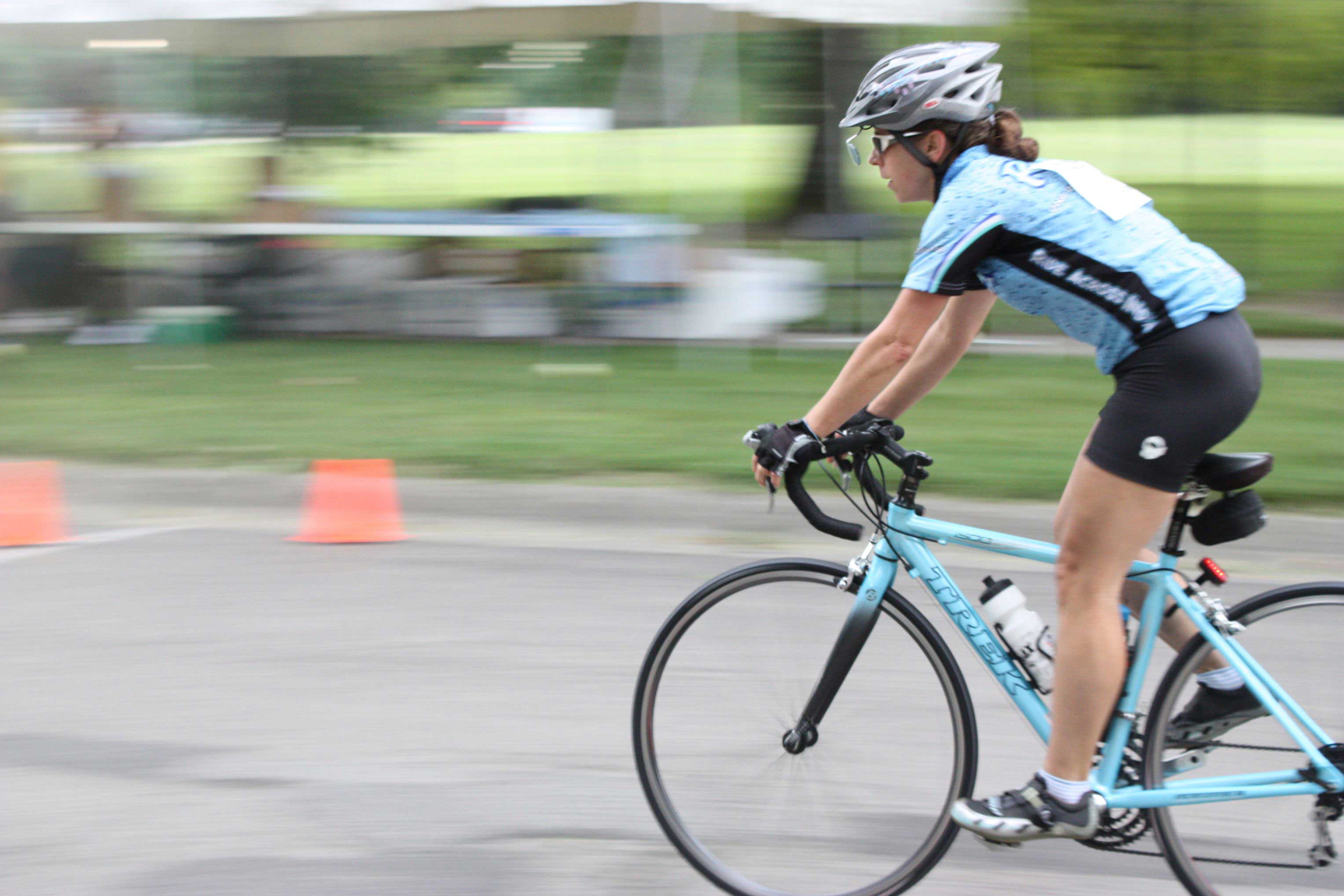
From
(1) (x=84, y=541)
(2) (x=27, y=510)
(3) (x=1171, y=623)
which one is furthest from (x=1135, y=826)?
(2) (x=27, y=510)

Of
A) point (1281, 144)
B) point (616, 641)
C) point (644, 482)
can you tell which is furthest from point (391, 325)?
point (1281, 144)

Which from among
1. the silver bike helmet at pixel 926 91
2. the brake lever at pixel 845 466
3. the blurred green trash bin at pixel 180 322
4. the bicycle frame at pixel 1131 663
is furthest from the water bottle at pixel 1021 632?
the blurred green trash bin at pixel 180 322

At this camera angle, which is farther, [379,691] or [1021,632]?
[379,691]

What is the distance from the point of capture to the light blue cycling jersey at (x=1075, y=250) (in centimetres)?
282

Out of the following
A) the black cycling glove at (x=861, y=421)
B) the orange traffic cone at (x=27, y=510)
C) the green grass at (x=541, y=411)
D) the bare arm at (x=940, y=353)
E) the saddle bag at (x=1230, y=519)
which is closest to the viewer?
the saddle bag at (x=1230, y=519)

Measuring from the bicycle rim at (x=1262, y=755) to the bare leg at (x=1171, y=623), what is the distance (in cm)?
3

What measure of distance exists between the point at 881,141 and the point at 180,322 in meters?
9.68

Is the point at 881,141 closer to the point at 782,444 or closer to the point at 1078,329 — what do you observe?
the point at 1078,329

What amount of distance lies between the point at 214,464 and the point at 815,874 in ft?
17.9

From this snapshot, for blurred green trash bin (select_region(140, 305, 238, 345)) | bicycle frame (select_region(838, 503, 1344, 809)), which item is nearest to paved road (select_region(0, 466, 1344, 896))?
bicycle frame (select_region(838, 503, 1344, 809))

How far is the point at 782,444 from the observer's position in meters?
2.96

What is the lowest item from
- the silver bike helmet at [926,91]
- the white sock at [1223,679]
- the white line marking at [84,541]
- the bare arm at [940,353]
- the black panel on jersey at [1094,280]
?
the white line marking at [84,541]

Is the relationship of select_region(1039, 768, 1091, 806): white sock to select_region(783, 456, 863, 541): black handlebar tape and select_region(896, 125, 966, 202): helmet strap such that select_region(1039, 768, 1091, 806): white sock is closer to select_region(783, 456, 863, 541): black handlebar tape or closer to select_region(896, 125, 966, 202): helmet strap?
select_region(783, 456, 863, 541): black handlebar tape

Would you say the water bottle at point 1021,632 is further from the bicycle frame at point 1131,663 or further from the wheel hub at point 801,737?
the wheel hub at point 801,737
